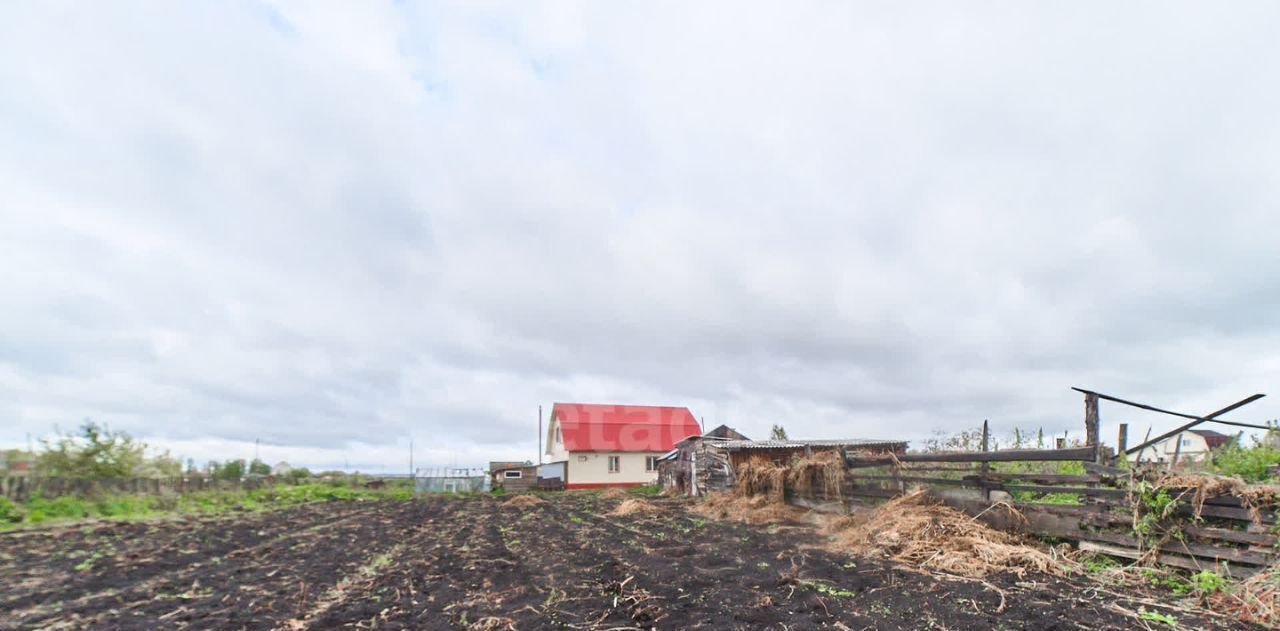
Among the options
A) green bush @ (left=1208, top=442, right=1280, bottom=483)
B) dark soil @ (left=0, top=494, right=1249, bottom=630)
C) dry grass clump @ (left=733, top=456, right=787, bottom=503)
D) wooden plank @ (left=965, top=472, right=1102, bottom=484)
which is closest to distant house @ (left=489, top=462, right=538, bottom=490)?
dry grass clump @ (left=733, top=456, right=787, bottom=503)

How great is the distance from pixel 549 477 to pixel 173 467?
18.8m

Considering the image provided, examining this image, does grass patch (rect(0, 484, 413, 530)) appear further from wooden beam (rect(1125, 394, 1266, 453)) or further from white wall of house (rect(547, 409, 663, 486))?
wooden beam (rect(1125, 394, 1266, 453))

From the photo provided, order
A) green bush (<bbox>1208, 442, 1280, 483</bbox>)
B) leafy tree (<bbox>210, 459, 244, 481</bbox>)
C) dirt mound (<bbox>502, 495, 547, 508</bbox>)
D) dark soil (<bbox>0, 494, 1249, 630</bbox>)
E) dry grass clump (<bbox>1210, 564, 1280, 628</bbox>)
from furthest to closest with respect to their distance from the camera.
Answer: leafy tree (<bbox>210, 459, 244, 481</bbox>) < dirt mound (<bbox>502, 495, 547, 508</bbox>) < green bush (<bbox>1208, 442, 1280, 483</bbox>) < dark soil (<bbox>0, 494, 1249, 630</bbox>) < dry grass clump (<bbox>1210, 564, 1280, 628</bbox>)

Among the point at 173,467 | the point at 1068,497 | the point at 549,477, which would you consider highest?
the point at 1068,497

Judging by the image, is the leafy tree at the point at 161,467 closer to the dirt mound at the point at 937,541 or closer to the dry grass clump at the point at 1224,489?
the dirt mound at the point at 937,541

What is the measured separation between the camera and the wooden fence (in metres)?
6.66

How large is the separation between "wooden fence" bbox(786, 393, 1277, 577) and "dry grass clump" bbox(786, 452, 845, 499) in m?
2.50

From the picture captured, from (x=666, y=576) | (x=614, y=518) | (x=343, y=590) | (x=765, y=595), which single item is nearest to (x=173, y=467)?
(x=614, y=518)

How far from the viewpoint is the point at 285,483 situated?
108 feet

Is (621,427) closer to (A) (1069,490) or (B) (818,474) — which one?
(B) (818,474)

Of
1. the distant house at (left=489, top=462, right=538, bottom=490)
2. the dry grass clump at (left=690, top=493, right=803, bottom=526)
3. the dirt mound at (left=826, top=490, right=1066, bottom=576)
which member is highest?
the dirt mound at (left=826, top=490, right=1066, bottom=576)

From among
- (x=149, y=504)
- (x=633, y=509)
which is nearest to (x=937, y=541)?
(x=633, y=509)

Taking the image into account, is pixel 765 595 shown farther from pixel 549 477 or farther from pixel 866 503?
pixel 549 477

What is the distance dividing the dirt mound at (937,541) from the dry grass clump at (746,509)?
3.53m
